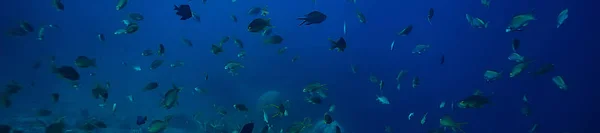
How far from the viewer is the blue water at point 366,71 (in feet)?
90.7

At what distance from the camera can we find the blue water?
90.7 feet

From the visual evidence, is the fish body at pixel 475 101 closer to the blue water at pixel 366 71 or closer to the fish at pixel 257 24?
the fish at pixel 257 24

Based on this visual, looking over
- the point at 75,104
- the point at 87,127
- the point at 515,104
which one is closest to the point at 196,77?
the point at 75,104

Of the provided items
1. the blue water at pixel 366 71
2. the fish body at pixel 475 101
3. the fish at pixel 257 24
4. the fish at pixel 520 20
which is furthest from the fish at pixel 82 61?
the fish at pixel 520 20

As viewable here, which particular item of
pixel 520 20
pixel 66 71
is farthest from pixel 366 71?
pixel 66 71

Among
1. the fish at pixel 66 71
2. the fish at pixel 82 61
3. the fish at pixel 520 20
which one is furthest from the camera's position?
the fish at pixel 520 20

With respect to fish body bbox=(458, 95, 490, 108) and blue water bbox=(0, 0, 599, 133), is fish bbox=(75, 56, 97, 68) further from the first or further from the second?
fish body bbox=(458, 95, 490, 108)

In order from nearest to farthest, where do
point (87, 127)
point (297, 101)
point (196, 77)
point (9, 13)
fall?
point (87, 127) < point (297, 101) < point (9, 13) < point (196, 77)

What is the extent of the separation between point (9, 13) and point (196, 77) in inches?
696

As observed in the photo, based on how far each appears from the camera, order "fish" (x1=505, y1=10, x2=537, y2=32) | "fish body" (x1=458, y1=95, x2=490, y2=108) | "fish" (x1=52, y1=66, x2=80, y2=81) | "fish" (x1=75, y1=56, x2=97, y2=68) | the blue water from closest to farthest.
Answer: "fish" (x1=52, y1=66, x2=80, y2=81), "fish body" (x1=458, y1=95, x2=490, y2=108), "fish" (x1=75, y1=56, x2=97, y2=68), "fish" (x1=505, y1=10, x2=537, y2=32), the blue water

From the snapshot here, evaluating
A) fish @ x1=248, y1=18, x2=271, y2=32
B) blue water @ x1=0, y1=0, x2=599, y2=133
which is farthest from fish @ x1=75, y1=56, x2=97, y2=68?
blue water @ x1=0, y1=0, x2=599, y2=133

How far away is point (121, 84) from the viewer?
123 ft

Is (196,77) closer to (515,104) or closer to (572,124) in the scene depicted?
(515,104)

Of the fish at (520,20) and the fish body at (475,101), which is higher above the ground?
the fish at (520,20)
